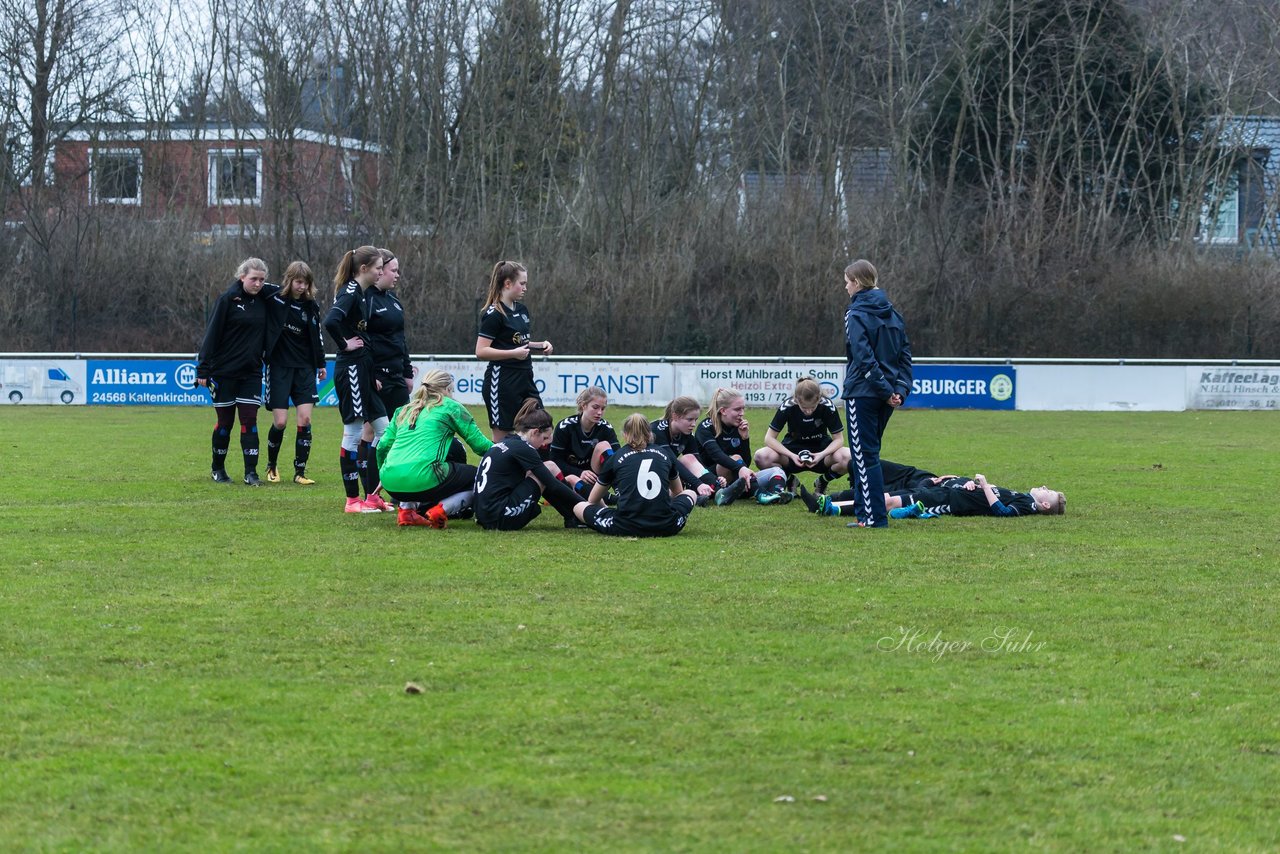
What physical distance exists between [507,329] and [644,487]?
2140 mm

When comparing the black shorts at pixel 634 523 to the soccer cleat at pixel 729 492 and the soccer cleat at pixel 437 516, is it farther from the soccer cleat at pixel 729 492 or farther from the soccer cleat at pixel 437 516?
the soccer cleat at pixel 729 492

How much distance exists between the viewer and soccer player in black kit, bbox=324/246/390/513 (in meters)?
11.2

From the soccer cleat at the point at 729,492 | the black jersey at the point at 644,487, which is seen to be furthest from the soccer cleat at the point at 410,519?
the soccer cleat at the point at 729,492

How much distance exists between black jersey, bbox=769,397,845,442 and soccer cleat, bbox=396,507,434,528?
339 cm

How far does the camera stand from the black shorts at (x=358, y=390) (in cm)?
1134

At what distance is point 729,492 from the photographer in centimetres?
1211

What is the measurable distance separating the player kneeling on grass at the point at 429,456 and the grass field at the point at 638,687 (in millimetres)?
464

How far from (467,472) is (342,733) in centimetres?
569

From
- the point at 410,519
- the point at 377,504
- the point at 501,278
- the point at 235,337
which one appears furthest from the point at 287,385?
the point at 410,519

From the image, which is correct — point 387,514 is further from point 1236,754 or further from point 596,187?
point 596,187

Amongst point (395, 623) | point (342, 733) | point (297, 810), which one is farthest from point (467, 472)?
point (297, 810)

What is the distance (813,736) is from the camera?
4.96m

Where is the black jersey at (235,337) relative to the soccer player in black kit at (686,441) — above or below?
above

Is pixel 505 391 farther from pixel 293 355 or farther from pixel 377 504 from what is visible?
pixel 293 355
